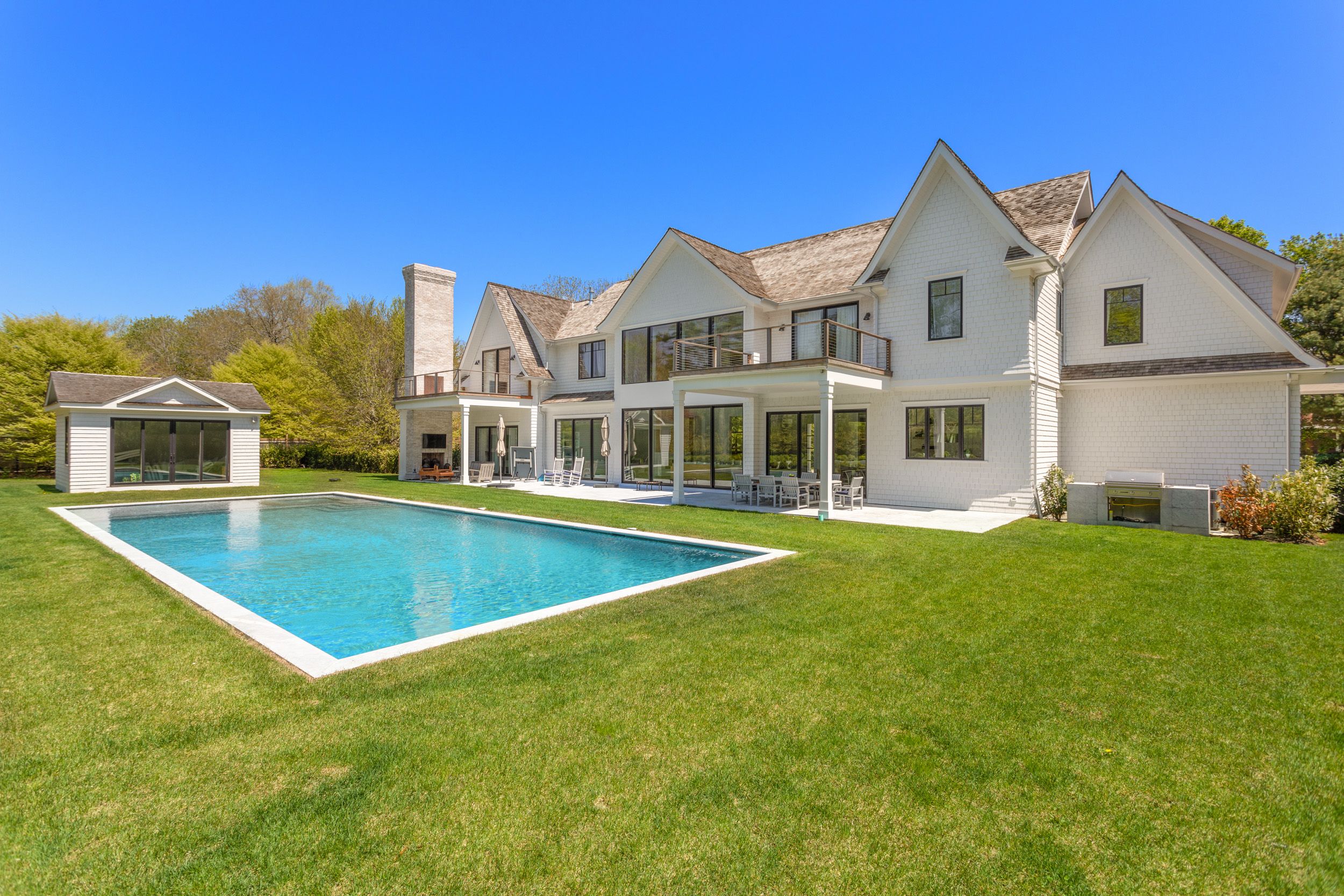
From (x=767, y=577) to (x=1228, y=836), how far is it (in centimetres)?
538

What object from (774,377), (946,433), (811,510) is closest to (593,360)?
(774,377)

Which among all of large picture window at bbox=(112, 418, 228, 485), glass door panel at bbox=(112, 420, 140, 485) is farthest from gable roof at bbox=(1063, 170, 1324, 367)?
glass door panel at bbox=(112, 420, 140, 485)

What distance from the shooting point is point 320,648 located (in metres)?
6.03

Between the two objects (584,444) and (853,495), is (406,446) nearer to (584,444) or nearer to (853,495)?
(584,444)

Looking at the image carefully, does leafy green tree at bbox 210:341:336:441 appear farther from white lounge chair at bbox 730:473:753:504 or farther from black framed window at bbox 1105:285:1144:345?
black framed window at bbox 1105:285:1144:345

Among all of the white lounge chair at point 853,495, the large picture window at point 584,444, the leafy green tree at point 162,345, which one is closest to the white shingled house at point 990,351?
the white lounge chair at point 853,495

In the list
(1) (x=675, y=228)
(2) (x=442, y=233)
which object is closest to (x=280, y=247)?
(2) (x=442, y=233)

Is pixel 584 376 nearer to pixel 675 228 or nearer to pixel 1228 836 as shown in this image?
pixel 675 228

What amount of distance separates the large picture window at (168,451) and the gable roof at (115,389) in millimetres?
892

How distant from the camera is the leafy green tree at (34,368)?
25641mm

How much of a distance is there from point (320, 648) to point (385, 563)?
4294 mm

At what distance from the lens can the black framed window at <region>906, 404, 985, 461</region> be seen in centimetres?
1525

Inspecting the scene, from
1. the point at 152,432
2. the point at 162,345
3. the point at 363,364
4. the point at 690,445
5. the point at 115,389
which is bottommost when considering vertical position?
the point at 690,445

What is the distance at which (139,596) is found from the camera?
696 cm
